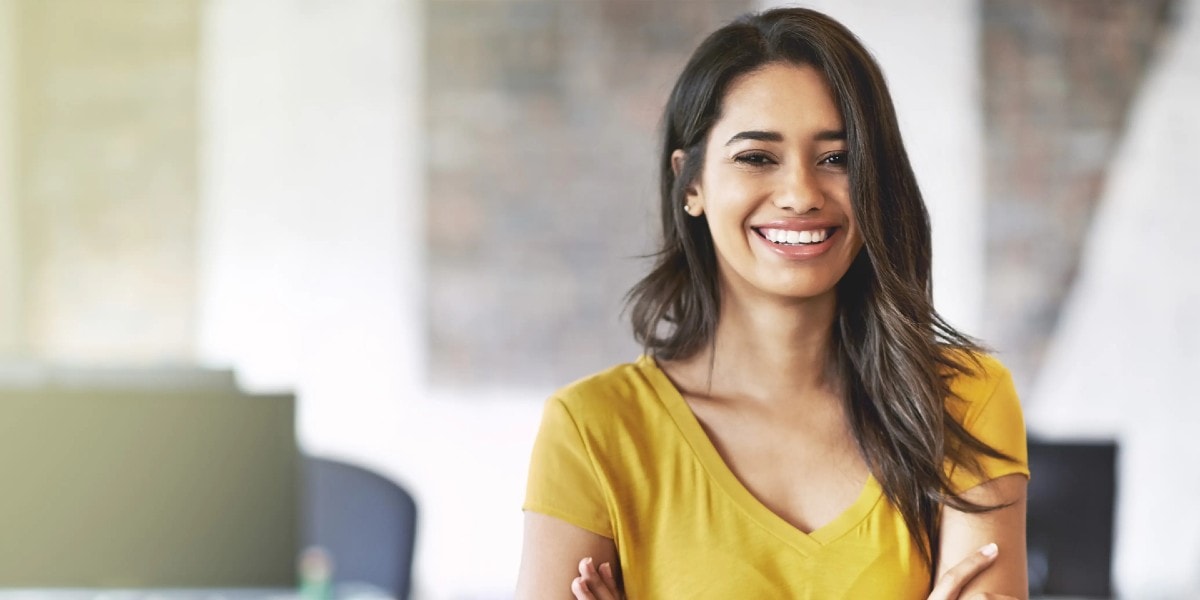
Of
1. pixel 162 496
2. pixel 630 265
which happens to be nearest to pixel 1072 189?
pixel 630 265

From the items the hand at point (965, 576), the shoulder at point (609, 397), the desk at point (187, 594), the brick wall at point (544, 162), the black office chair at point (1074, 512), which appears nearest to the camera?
the hand at point (965, 576)

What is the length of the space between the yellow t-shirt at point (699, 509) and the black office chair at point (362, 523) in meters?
1.35

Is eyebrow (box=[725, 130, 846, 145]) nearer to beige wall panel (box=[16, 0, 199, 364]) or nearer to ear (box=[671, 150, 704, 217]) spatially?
ear (box=[671, 150, 704, 217])

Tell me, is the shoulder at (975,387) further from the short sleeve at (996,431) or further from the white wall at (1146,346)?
the white wall at (1146,346)

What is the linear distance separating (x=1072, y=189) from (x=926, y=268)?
2.87 meters

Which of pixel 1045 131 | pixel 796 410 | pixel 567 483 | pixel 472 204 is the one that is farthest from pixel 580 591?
pixel 1045 131

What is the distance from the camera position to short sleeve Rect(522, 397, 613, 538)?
1478 millimetres

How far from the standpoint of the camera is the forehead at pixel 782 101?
1474mm

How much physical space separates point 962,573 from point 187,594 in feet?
4.79

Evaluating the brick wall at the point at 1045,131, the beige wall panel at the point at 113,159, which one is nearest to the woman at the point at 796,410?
the brick wall at the point at 1045,131

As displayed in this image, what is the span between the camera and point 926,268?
5.22 ft

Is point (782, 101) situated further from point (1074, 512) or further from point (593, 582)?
point (1074, 512)

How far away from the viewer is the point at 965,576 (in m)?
1.41

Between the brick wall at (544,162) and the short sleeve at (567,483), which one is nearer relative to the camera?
the short sleeve at (567,483)
